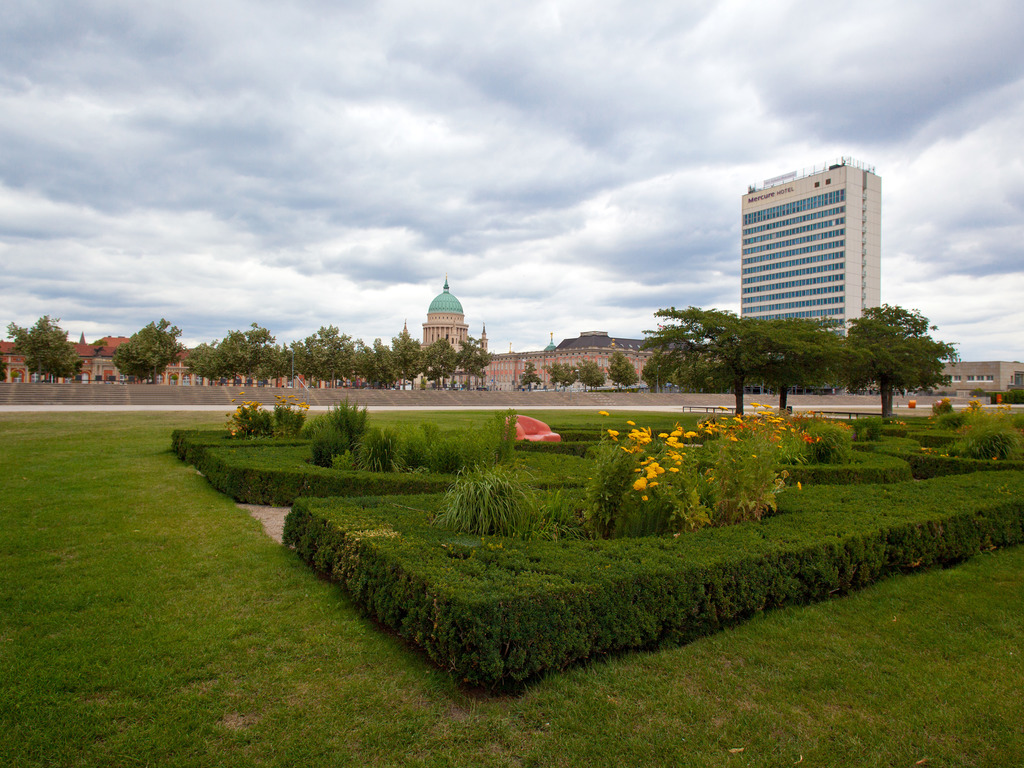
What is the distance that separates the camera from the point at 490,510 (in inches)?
216

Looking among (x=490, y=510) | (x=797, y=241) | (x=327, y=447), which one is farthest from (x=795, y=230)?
(x=490, y=510)

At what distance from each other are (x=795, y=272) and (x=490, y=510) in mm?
129383

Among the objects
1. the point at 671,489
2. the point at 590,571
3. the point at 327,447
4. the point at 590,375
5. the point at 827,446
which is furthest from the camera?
the point at 590,375

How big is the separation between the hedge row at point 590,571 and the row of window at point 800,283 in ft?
397

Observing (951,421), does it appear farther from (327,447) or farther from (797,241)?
(797,241)

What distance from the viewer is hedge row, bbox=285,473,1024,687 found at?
3617 mm

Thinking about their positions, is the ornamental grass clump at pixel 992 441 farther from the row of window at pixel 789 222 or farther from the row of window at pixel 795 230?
the row of window at pixel 789 222

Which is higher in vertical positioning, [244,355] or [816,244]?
[816,244]

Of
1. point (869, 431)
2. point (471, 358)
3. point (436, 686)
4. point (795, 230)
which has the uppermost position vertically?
point (795, 230)

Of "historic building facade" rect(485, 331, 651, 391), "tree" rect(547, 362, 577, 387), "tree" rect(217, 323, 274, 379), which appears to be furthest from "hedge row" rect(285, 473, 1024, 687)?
"historic building facade" rect(485, 331, 651, 391)

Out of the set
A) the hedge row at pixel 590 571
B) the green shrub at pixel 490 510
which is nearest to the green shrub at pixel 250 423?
the hedge row at pixel 590 571

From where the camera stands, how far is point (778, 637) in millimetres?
4227

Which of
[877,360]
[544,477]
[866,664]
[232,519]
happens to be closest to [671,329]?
[877,360]

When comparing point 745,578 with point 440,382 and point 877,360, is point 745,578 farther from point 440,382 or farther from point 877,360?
point 440,382
